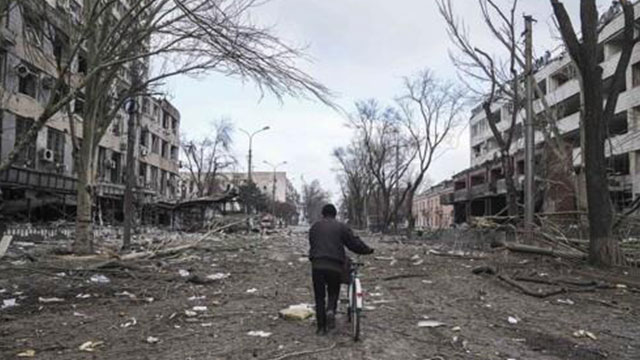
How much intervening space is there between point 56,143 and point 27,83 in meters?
4.89

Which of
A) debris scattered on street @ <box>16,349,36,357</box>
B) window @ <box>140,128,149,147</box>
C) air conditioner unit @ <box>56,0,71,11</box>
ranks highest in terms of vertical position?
window @ <box>140,128,149,147</box>

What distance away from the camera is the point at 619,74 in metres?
15.3

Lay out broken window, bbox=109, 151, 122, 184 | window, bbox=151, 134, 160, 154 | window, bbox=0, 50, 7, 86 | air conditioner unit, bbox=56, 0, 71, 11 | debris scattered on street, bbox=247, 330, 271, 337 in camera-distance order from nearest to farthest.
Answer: debris scattered on street, bbox=247, 330, 271, 337
air conditioner unit, bbox=56, 0, 71, 11
window, bbox=0, 50, 7, 86
broken window, bbox=109, 151, 122, 184
window, bbox=151, 134, 160, 154

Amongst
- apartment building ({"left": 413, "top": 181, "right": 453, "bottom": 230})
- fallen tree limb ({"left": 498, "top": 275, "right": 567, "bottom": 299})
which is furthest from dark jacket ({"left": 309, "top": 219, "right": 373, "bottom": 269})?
apartment building ({"left": 413, "top": 181, "right": 453, "bottom": 230})

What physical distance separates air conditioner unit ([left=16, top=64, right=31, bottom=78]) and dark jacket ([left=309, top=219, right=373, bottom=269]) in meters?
25.4

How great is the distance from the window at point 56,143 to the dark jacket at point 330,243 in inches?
1172

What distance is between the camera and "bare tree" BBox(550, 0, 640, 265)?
49.2 ft

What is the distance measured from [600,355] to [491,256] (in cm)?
1331

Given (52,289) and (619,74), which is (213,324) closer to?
(52,289)

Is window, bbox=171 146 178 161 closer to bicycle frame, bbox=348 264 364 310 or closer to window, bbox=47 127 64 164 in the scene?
window, bbox=47 127 64 164

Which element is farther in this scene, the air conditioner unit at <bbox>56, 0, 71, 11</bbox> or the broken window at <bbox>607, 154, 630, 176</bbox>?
the broken window at <bbox>607, 154, 630, 176</bbox>

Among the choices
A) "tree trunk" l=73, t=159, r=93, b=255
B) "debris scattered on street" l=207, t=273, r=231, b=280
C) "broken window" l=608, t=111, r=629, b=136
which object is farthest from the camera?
"broken window" l=608, t=111, r=629, b=136

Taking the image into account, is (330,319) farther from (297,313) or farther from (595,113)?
(595,113)

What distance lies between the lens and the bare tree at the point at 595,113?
1499cm
